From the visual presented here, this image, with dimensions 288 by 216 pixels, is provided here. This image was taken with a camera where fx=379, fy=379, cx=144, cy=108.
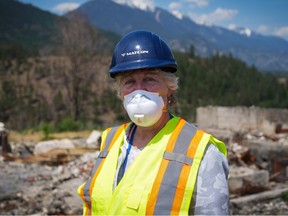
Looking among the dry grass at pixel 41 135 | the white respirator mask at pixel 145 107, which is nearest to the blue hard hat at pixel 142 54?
the white respirator mask at pixel 145 107

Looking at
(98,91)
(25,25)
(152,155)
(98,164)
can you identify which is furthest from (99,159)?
(25,25)

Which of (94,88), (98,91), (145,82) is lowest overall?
(145,82)

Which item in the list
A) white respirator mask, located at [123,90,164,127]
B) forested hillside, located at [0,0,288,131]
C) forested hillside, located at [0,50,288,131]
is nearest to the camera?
white respirator mask, located at [123,90,164,127]

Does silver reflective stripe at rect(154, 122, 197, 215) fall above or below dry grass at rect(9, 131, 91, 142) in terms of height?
above

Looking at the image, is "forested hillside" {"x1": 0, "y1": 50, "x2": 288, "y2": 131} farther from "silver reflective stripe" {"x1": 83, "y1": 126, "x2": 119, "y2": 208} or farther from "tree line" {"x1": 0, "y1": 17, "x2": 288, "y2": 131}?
"silver reflective stripe" {"x1": 83, "y1": 126, "x2": 119, "y2": 208}

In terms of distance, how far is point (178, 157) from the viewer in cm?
165

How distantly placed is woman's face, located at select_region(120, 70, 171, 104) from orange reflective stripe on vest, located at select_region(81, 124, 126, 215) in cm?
29

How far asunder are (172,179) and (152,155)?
164 mm

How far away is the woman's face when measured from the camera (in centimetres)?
183

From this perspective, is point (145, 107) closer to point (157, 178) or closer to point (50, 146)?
point (157, 178)

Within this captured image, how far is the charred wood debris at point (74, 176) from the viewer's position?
581cm

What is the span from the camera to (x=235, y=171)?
765 cm

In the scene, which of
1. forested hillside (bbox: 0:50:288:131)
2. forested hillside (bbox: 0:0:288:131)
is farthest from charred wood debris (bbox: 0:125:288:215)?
forested hillside (bbox: 0:50:288:131)

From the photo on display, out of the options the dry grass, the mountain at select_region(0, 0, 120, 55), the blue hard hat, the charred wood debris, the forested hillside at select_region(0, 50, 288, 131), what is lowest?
the charred wood debris
